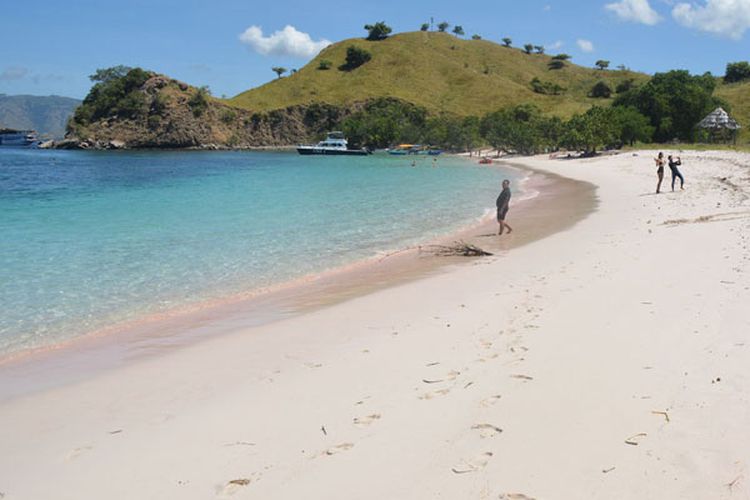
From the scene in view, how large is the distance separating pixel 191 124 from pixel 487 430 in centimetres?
15471

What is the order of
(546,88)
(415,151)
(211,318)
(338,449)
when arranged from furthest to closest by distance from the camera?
1. (546,88)
2. (415,151)
3. (211,318)
4. (338,449)

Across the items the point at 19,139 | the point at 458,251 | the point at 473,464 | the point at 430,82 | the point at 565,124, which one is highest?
the point at 430,82

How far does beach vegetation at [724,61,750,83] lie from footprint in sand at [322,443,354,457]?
148709mm

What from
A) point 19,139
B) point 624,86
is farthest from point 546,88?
point 19,139

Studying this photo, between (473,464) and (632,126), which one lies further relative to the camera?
(632,126)

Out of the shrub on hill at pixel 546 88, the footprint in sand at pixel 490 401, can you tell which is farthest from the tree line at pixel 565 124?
the footprint in sand at pixel 490 401

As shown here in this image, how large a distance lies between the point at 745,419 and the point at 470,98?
164258 millimetres

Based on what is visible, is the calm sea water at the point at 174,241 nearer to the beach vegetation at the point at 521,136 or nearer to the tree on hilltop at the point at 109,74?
the beach vegetation at the point at 521,136

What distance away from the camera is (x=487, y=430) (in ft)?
14.9

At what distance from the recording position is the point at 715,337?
20.5ft

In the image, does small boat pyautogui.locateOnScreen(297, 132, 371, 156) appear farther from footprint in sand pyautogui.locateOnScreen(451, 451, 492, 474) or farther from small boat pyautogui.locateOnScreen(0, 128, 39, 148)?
small boat pyautogui.locateOnScreen(0, 128, 39, 148)

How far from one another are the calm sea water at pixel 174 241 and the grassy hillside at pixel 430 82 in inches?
4749

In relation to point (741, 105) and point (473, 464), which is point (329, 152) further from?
point (473, 464)

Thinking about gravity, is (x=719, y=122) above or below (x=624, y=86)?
below
